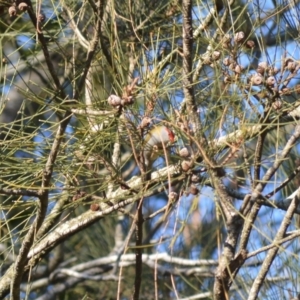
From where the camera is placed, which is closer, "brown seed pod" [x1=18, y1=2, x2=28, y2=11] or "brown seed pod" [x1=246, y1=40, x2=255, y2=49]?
"brown seed pod" [x1=18, y1=2, x2=28, y2=11]

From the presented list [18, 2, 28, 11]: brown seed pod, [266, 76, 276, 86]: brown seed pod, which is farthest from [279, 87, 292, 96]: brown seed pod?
[18, 2, 28, 11]: brown seed pod

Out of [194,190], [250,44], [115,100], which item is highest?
[250,44]

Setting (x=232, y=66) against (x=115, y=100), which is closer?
(x=115, y=100)

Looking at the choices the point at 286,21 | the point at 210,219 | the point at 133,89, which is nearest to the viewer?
the point at 133,89

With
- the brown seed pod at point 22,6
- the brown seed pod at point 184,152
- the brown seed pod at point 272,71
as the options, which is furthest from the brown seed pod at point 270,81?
the brown seed pod at point 22,6

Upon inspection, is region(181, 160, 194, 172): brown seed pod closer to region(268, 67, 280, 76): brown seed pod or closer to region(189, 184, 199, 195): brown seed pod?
region(189, 184, 199, 195): brown seed pod

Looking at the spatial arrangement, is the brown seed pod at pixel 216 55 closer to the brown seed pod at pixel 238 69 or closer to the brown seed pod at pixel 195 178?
the brown seed pod at pixel 238 69

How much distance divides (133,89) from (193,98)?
84 millimetres

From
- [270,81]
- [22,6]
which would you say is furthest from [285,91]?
[22,6]

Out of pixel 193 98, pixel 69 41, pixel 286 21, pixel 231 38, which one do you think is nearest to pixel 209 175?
pixel 193 98

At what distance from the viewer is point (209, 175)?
1.09 meters

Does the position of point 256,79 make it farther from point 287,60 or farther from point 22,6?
point 22,6

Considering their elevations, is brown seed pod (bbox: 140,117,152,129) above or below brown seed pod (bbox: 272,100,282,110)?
below

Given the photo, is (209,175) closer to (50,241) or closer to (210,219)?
(50,241)
